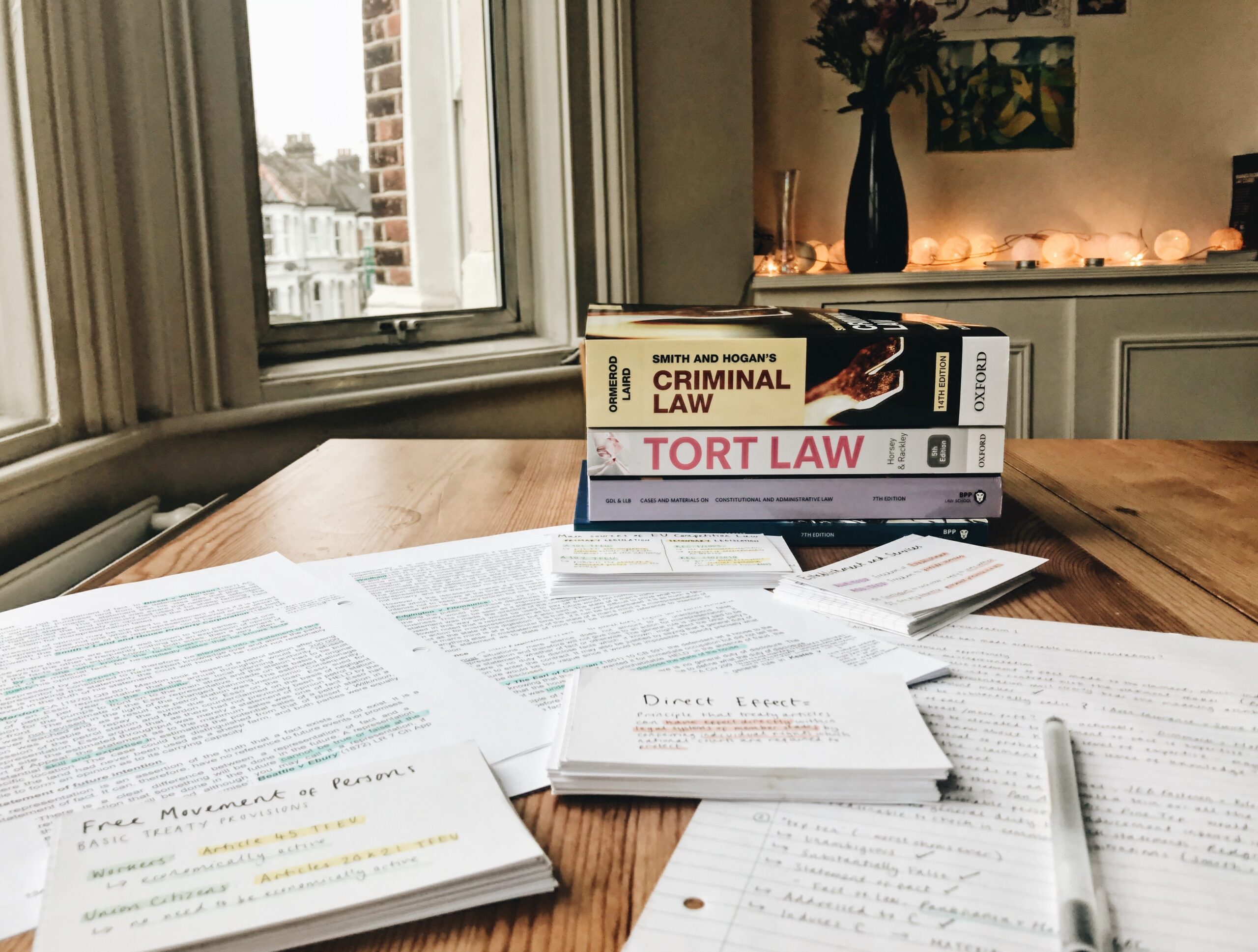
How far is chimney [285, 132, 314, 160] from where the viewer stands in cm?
174

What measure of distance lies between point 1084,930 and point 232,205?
1.52m

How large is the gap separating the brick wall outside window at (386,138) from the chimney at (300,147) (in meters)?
0.16

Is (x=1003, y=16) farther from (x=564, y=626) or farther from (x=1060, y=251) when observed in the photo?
(x=564, y=626)

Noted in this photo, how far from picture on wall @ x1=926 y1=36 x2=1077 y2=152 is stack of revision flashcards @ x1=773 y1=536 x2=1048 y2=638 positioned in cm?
215

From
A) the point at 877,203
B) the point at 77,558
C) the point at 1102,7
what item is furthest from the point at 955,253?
the point at 77,558

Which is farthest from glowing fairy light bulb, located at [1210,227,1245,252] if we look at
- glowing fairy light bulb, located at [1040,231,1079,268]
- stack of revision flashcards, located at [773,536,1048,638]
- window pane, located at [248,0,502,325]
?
stack of revision flashcards, located at [773,536,1048,638]

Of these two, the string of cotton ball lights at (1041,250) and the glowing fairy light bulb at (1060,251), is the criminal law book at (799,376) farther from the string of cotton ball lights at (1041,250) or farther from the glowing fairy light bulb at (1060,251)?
the glowing fairy light bulb at (1060,251)

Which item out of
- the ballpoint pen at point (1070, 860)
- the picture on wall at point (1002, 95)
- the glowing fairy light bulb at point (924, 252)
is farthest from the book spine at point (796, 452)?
the picture on wall at point (1002, 95)

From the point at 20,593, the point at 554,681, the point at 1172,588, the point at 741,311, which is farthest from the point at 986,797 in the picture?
the point at 20,593

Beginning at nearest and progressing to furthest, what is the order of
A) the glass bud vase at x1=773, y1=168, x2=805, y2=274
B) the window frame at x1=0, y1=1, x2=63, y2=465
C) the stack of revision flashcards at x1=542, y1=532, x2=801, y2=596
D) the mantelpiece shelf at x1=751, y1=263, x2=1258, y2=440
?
the stack of revision flashcards at x1=542, y1=532, x2=801, y2=596
the window frame at x1=0, y1=1, x2=63, y2=465
the mantelpiece shelf at x1=751, y1=263, x2=1258, y2=440
the glass bud vase at x1=773, y1=168, x2=805, y2=274

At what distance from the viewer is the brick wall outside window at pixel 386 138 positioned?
190cm

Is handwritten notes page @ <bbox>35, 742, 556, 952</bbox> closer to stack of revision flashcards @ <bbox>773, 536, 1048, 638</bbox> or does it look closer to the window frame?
stack of revision flashcards @ <bbox>773, 536, 1048, 638</bbox>

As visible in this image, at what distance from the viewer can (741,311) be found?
0.92 meters

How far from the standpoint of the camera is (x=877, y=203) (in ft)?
7.65
